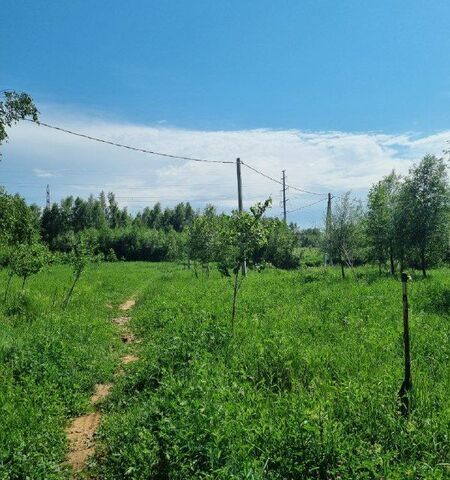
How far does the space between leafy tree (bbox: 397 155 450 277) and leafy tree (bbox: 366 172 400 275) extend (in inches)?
43.9

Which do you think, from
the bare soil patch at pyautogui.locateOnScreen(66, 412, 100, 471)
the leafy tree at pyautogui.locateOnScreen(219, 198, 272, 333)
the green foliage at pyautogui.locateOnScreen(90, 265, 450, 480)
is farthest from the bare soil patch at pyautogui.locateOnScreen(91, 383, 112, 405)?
the leafy tree at pyautogui.locateOnScreen(219, 198, 272, 333)

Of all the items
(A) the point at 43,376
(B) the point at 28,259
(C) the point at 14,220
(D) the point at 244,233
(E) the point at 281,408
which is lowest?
(A) the point at 43,376

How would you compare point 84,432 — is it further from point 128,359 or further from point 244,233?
point 244,233

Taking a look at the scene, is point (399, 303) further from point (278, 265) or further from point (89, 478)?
point (278, 265)

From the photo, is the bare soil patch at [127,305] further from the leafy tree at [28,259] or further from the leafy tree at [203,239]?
the leafy tree at [203,239]

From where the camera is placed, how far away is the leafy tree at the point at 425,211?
24.4 metres

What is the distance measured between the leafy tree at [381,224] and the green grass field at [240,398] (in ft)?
59.5

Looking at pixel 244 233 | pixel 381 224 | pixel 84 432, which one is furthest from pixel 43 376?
pixel 381 224

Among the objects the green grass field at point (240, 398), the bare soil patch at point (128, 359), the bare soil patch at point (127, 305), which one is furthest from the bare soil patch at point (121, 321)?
the bare soil patch at point (128, 359)

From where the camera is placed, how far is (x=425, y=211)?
976 inches

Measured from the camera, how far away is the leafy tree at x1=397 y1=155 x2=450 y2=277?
79.9ft

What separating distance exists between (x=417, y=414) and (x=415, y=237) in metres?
23.0

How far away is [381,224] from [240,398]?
26410 millimetres

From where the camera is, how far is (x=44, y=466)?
4.61 meters
